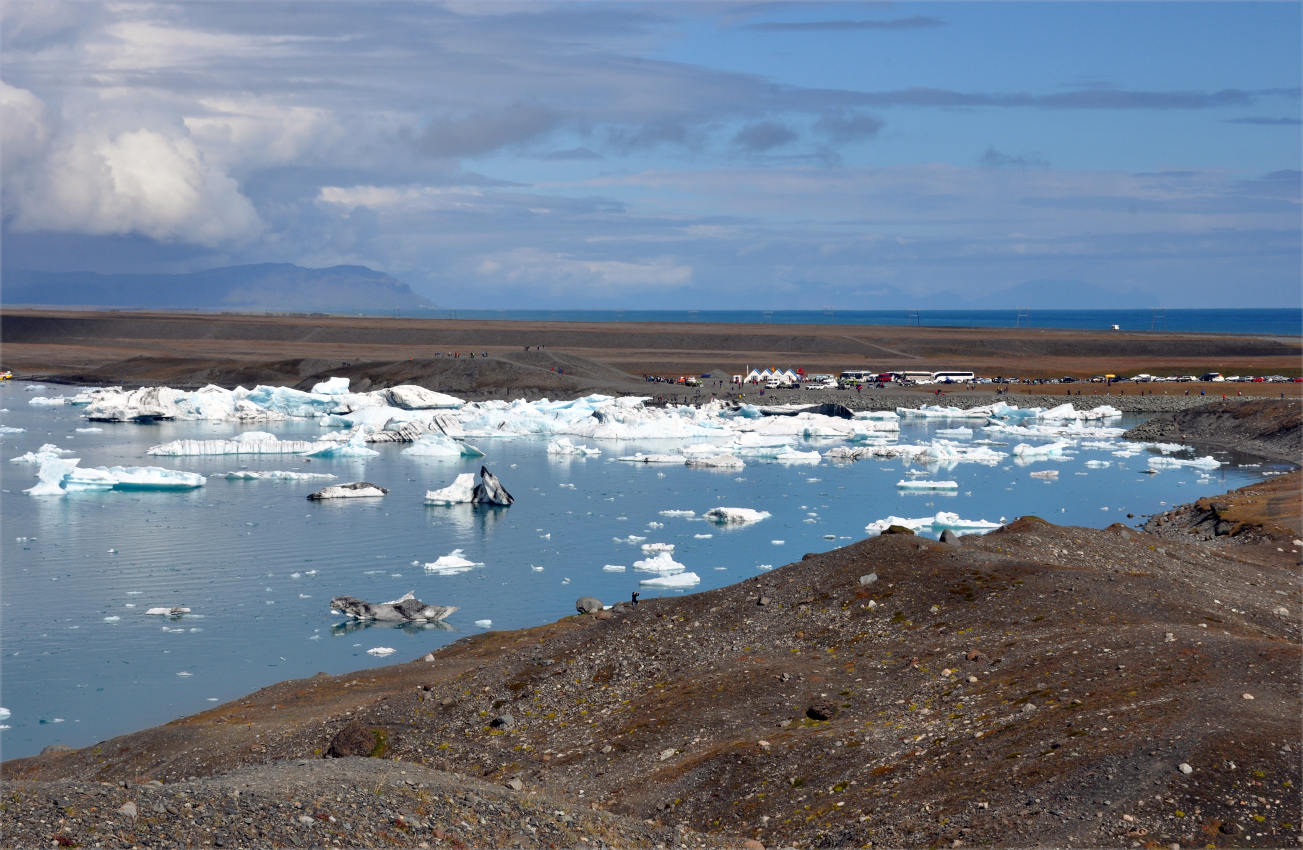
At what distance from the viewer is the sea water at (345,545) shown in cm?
1881

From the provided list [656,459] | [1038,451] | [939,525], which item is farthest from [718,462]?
[939,525]

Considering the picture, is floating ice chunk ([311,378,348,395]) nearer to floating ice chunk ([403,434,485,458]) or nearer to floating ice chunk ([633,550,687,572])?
floating ice chunk ([403,434,485,458])

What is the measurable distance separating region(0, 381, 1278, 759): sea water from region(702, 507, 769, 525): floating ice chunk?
486mm

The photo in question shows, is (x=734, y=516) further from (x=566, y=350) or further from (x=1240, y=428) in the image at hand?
(x=566, y=350)

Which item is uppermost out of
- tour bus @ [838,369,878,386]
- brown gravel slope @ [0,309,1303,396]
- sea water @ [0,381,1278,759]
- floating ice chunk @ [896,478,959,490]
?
brown gravel slope @ [0,309,1303,396]

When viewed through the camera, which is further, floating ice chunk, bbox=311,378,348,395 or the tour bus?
the tour bus

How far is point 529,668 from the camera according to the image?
14.4 m

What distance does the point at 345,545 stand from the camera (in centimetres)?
2806

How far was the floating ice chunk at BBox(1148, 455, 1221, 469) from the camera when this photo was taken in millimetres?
43562

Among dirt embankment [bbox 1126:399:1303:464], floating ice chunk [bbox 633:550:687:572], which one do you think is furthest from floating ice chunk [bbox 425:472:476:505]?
dirt embankment [bbox 1126:399:1303:464]

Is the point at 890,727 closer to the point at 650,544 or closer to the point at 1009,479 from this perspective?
the point at 650,544

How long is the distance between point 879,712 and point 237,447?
127 ft

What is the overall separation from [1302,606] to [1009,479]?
23.8m

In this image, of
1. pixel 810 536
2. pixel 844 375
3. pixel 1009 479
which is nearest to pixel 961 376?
pixel 844 375
